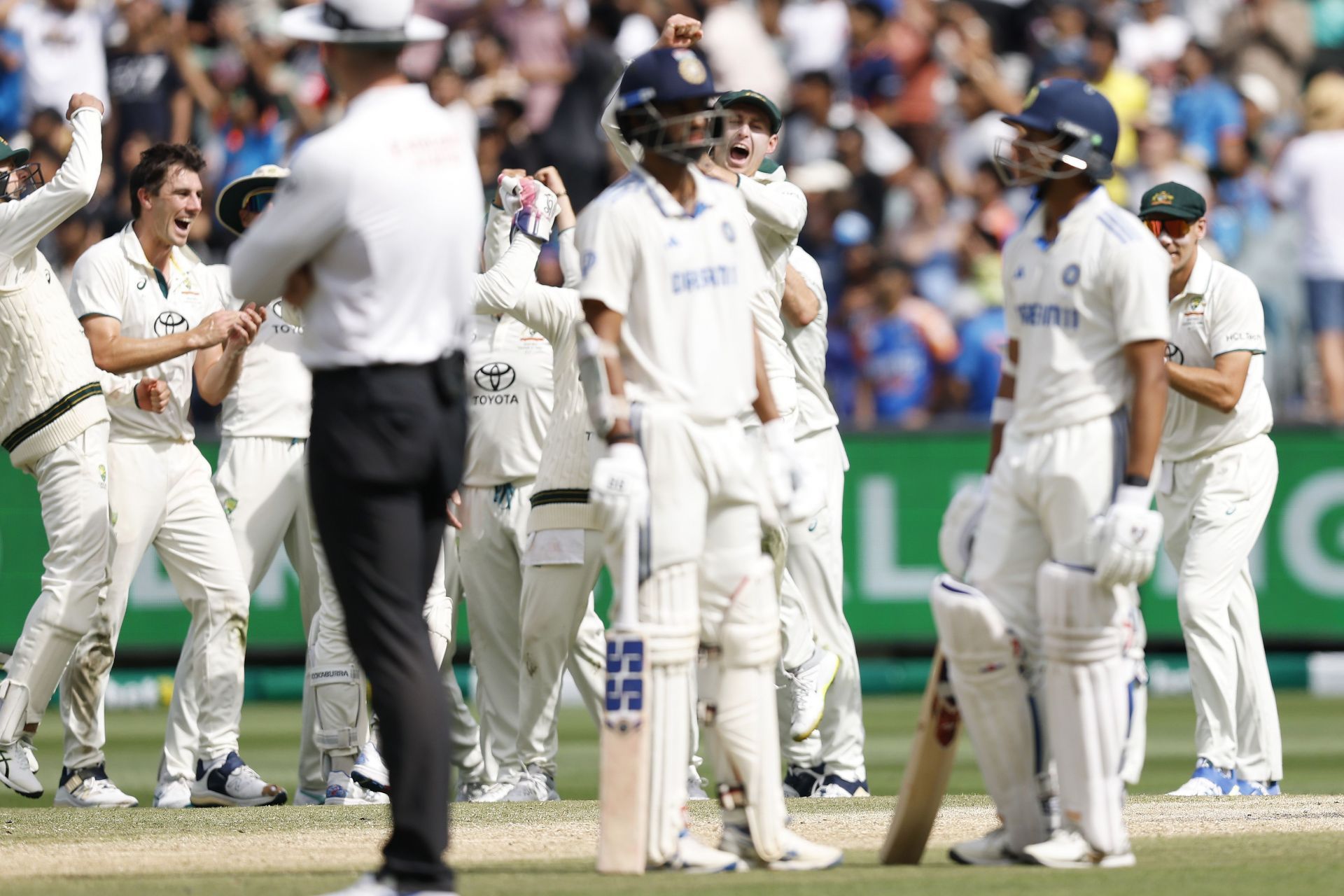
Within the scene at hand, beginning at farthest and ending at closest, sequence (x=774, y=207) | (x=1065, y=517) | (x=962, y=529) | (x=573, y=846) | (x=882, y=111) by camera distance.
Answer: (x=882, y=111)
(x=774, y=207)
(x=573, y=846)
(x=962, y=529)
(x=1065, y=517)

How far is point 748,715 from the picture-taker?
5.77 metres

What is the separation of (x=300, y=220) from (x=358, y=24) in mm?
511

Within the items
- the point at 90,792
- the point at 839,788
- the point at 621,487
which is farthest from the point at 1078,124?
the point at 90,792

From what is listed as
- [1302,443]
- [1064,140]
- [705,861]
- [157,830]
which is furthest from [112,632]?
[1302,443]

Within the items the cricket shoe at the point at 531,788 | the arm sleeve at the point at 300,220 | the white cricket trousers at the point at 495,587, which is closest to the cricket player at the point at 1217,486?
the cricket shoe at the point at 531,788

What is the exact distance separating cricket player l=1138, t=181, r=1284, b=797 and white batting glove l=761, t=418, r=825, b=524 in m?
2.99

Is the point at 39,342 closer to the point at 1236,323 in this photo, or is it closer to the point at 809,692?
the point at 809,692

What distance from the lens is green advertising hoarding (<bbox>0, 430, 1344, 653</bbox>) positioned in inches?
513

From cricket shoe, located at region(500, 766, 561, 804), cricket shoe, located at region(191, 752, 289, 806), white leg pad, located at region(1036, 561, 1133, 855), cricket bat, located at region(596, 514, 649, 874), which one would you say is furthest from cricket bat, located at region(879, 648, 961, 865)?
cricket shoe, located at region(191, 752, 289, 806)

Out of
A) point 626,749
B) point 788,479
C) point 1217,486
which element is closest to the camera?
point 626,749

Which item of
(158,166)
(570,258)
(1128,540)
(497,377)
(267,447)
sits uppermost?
(158,166)

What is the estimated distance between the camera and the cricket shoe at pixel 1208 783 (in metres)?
8.53

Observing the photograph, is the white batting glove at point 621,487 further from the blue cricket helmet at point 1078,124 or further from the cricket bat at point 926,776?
the blue cricket helmet at point 1078,124

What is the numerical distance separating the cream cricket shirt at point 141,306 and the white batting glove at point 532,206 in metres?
1.41
